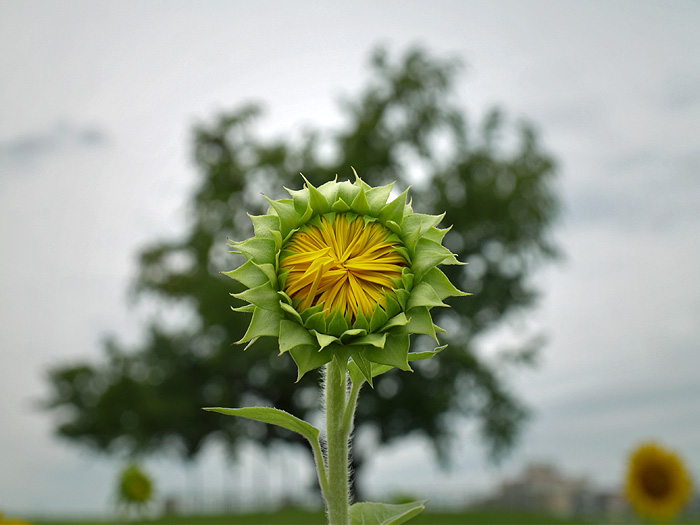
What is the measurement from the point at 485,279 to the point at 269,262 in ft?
69.8

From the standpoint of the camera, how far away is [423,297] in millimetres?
1518

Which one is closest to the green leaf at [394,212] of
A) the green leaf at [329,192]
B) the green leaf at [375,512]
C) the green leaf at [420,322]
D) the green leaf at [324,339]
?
the green leaf at [329,192]

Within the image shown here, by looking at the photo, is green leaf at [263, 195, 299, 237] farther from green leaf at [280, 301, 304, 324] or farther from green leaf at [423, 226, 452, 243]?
green leaf at [423, 226, 452, 243]

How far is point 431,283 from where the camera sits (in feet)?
5.26

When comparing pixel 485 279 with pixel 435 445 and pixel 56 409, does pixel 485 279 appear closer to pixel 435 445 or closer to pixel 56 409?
pixel 435 445

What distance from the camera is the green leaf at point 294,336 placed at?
147 cm

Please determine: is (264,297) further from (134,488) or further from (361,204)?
(134,488)

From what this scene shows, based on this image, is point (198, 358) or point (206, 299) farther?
point (198, 358)

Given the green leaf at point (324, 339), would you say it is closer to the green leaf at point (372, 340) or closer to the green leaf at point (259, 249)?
the green leaf at point (372, 340)

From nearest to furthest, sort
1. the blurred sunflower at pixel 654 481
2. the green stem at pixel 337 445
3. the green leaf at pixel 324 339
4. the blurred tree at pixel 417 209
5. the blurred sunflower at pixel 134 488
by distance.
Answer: the green leaf at pixel 324 339, the green stem at pixel 337 445, the blurred sunflower at pixel 134 488, the blurred sunflower at pixel 654 481, the blurred tree at pixel 417 209

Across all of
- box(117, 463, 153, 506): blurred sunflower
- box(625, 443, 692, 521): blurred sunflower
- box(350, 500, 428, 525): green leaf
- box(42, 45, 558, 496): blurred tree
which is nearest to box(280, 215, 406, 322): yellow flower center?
box(350, 500, 428, 525): green leaf

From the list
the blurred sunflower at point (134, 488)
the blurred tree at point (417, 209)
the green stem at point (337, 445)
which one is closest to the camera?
the green stem at point (337, 445)

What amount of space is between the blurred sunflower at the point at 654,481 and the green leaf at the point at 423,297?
29.4 ft

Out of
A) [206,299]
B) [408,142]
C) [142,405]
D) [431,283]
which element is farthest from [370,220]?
[142,405]
